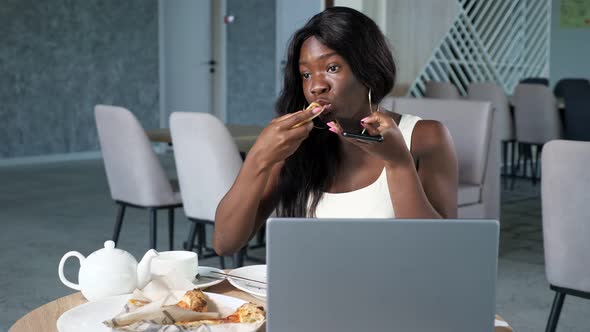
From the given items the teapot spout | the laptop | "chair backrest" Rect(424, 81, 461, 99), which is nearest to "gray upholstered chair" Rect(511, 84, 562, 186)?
"chair backrest" Rect(424, 81, 461, 99)

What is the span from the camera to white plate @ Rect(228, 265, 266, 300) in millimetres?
1248

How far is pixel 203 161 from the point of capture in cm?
315

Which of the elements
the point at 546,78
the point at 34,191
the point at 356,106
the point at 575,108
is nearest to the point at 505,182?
the point at 575,108

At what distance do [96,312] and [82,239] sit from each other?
3340mm

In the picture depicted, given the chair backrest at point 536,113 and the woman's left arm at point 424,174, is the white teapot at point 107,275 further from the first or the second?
the chair backrest at point 536,113

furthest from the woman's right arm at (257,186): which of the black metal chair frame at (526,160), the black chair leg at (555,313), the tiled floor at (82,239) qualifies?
the black metal chair frame at (526,160)

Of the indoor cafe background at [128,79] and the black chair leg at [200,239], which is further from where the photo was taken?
the indoor cafe background at [128,79]

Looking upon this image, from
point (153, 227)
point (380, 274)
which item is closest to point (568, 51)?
point (153, 227)

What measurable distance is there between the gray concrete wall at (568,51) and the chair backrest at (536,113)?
3334 mm

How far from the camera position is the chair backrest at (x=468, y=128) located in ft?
12.1

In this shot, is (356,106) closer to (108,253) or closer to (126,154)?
(108,253)

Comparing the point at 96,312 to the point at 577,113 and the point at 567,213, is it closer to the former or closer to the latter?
the point at 567,213

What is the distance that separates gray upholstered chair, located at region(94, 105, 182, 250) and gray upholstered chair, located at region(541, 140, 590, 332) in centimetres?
177

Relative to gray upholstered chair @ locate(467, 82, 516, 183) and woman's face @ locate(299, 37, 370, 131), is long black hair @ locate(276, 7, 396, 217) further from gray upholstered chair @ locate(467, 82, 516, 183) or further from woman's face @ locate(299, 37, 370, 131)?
gray upholstered chair @ locate(467, 82, 516, 183)
